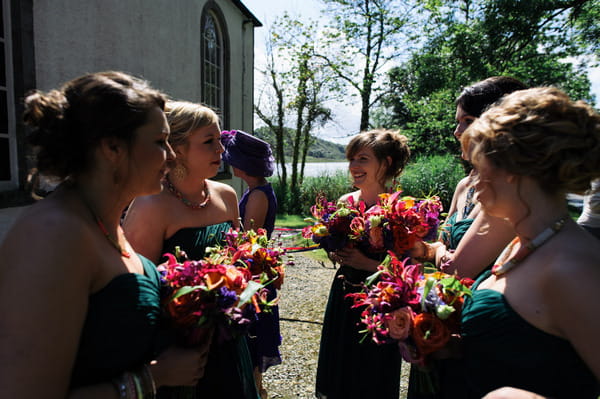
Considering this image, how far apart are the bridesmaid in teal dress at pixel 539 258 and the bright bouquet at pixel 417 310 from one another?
147 mm

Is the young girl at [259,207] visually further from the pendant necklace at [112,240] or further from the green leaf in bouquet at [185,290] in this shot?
the pendant necklace at [112,240]

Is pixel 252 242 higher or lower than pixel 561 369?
higher

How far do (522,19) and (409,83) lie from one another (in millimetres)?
14062

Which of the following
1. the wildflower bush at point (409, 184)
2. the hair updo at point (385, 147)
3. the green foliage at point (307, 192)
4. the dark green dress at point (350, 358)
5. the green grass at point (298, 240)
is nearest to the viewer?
the dark green dress at point (350, 358)

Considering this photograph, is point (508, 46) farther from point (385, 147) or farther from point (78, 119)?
point (78, 119)

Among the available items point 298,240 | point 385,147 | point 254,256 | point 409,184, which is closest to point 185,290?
point 254,256

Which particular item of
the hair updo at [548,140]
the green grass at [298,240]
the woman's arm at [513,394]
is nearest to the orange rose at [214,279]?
the woman's arm at [513,394]

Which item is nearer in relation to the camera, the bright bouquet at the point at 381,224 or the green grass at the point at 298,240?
the bright bouquet at the point at 381,224

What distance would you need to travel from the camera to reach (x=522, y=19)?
12984 millimetres

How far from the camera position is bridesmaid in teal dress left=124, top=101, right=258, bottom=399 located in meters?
2.41

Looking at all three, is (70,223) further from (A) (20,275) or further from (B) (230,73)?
(B) (230,73)

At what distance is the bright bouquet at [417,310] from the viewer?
1714 millimetres

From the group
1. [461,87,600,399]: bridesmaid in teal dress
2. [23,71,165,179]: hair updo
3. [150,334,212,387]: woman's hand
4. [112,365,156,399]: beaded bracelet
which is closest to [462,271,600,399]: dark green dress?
[461,87,600,399]: bridesmaid in teal dress

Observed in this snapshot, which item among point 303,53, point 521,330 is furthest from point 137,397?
point 303,53
